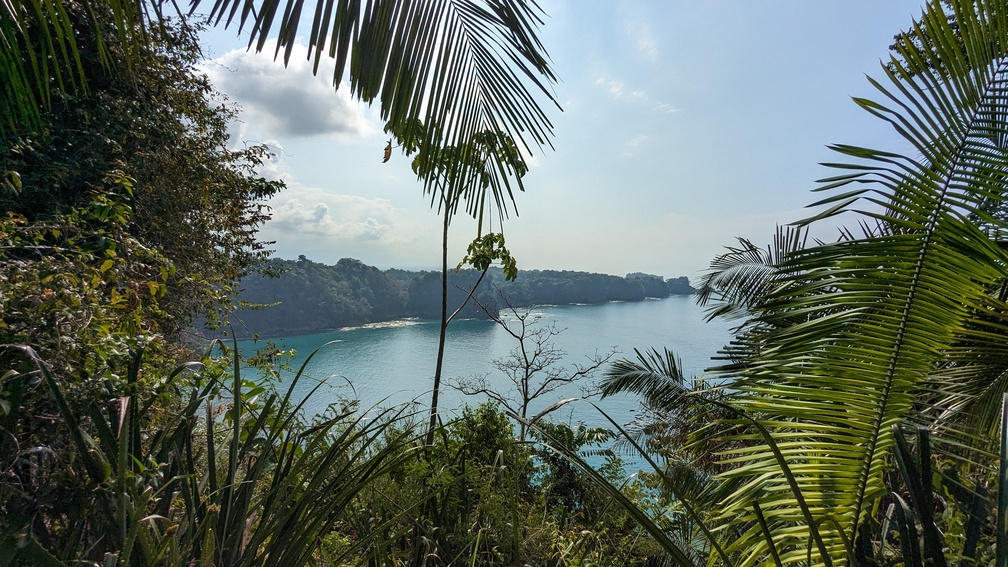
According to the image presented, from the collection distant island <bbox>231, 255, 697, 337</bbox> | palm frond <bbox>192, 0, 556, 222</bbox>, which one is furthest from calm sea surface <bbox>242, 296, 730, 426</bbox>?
palm frond <bbox>192, 0, 556, 222</bbox>


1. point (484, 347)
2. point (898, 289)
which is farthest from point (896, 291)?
point (484, 347)

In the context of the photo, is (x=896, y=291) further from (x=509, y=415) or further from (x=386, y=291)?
(x=386, y=291)

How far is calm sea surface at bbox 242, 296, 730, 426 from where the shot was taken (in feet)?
46.3

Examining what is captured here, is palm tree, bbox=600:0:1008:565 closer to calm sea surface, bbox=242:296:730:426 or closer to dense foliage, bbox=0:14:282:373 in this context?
dense foliage, bbox=0:14:282:373

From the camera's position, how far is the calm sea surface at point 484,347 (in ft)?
46.3

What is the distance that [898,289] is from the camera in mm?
1160

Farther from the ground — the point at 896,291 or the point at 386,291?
the point at 386,291

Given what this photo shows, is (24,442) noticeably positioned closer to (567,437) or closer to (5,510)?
(5,510)

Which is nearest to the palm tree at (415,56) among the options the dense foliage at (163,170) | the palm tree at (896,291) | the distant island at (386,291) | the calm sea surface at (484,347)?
the palm tree at (896,291)

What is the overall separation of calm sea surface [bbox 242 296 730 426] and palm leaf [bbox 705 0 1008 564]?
9718 millimetres

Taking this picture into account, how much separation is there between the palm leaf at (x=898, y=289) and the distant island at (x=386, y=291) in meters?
4.27

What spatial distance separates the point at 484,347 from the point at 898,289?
2020cm

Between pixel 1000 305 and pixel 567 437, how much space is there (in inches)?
151

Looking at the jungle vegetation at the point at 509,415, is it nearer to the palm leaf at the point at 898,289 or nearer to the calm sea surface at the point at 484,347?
the palm leaf at the point at 898,289
